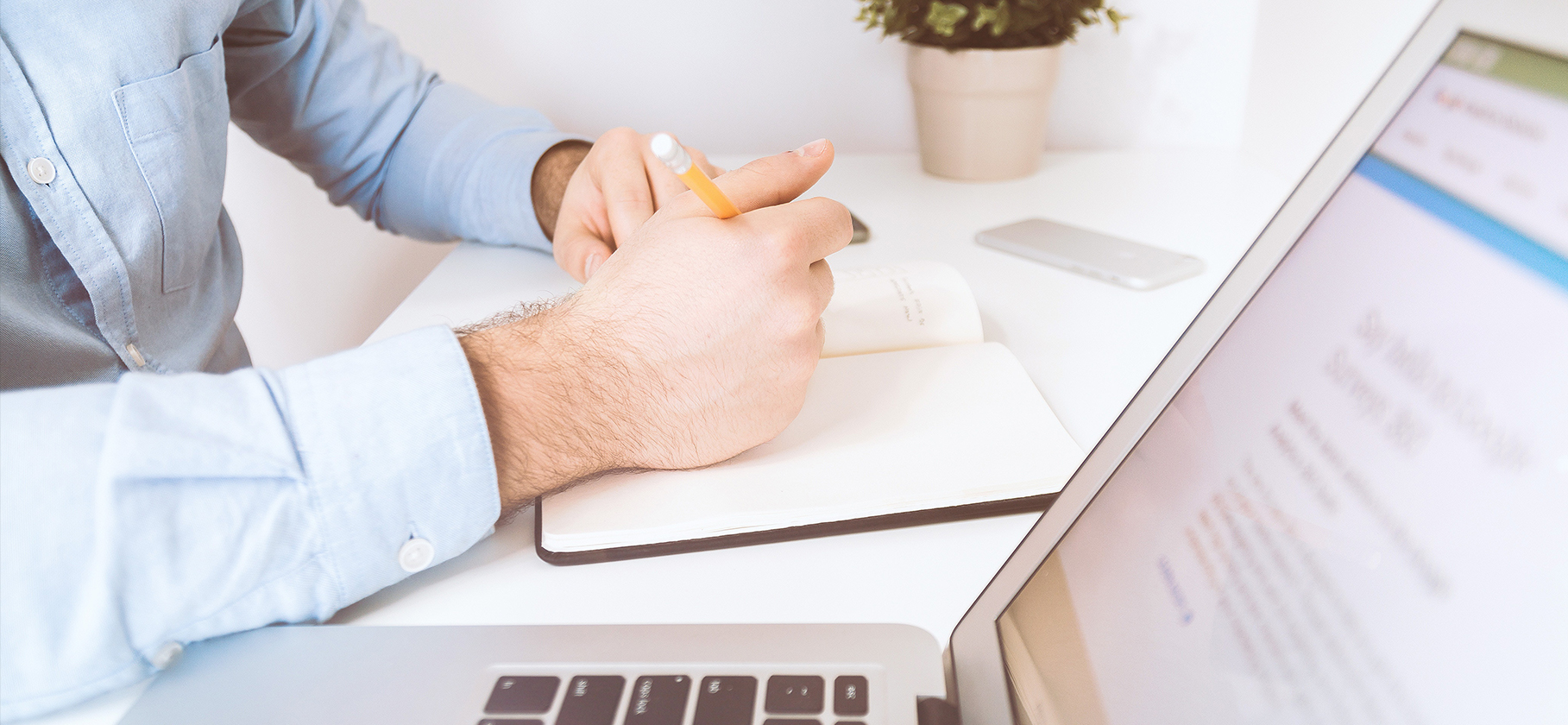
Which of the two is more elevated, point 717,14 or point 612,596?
point 717,14

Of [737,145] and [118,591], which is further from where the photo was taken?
[737,145]

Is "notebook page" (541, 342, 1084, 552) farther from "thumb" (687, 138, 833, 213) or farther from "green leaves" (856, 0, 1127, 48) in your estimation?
"green leaves" (856, 0, 1127, 48)

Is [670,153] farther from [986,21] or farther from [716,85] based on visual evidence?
[716,85]

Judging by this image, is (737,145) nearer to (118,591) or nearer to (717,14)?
(717,14)

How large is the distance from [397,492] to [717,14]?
0.93m

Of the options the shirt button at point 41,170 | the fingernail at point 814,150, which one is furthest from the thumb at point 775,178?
the shirt button at point 41,170

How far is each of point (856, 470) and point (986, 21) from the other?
652mm

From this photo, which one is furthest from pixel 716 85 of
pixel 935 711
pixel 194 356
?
pixel 935 711

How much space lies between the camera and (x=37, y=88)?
57 cm

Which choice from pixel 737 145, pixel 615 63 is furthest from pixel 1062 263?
pixel 615 63

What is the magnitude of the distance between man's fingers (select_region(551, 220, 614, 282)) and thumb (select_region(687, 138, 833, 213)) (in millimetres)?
204

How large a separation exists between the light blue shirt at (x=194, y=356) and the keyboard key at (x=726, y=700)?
155mm

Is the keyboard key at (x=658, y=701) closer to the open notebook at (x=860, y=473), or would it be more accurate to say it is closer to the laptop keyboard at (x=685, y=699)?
the laptop keyboard at (x=685, y=699)

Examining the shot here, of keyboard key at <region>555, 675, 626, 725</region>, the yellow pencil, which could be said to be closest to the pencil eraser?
the yellow pencil
